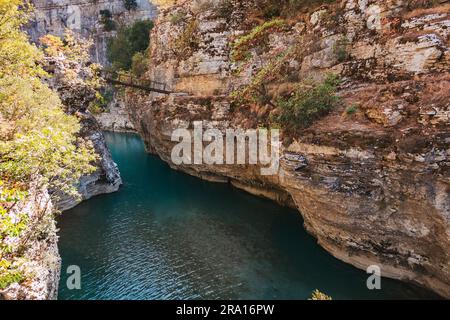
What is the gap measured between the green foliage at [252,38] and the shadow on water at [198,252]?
10.0m

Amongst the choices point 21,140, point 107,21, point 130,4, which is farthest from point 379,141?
point 107,21

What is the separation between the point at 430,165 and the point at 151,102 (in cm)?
2373

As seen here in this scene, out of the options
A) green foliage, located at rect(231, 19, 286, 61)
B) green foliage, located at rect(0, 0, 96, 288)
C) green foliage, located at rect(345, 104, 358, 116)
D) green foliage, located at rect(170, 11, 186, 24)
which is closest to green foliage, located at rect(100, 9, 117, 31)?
green foliage, located at rect(170, 11, 186, 24)

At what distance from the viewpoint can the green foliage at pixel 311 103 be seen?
1459 cm

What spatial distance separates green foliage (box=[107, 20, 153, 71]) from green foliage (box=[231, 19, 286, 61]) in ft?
86.7

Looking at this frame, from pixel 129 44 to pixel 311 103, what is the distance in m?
39.2

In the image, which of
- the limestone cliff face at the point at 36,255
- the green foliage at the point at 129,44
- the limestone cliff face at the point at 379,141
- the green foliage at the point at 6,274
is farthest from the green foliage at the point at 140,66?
the green foliage at the point at 6,274

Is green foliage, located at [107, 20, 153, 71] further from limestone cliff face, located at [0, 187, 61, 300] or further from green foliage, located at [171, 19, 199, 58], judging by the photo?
limestone cliff face, located at [0, 187, 61, 300]

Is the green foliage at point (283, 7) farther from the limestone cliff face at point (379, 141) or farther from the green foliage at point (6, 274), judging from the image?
the green foliage at point (6, 274)

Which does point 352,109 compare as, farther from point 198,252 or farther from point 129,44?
point 129,44

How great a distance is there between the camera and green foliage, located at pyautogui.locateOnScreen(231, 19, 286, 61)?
22.4 metres

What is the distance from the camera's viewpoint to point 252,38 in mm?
23172
